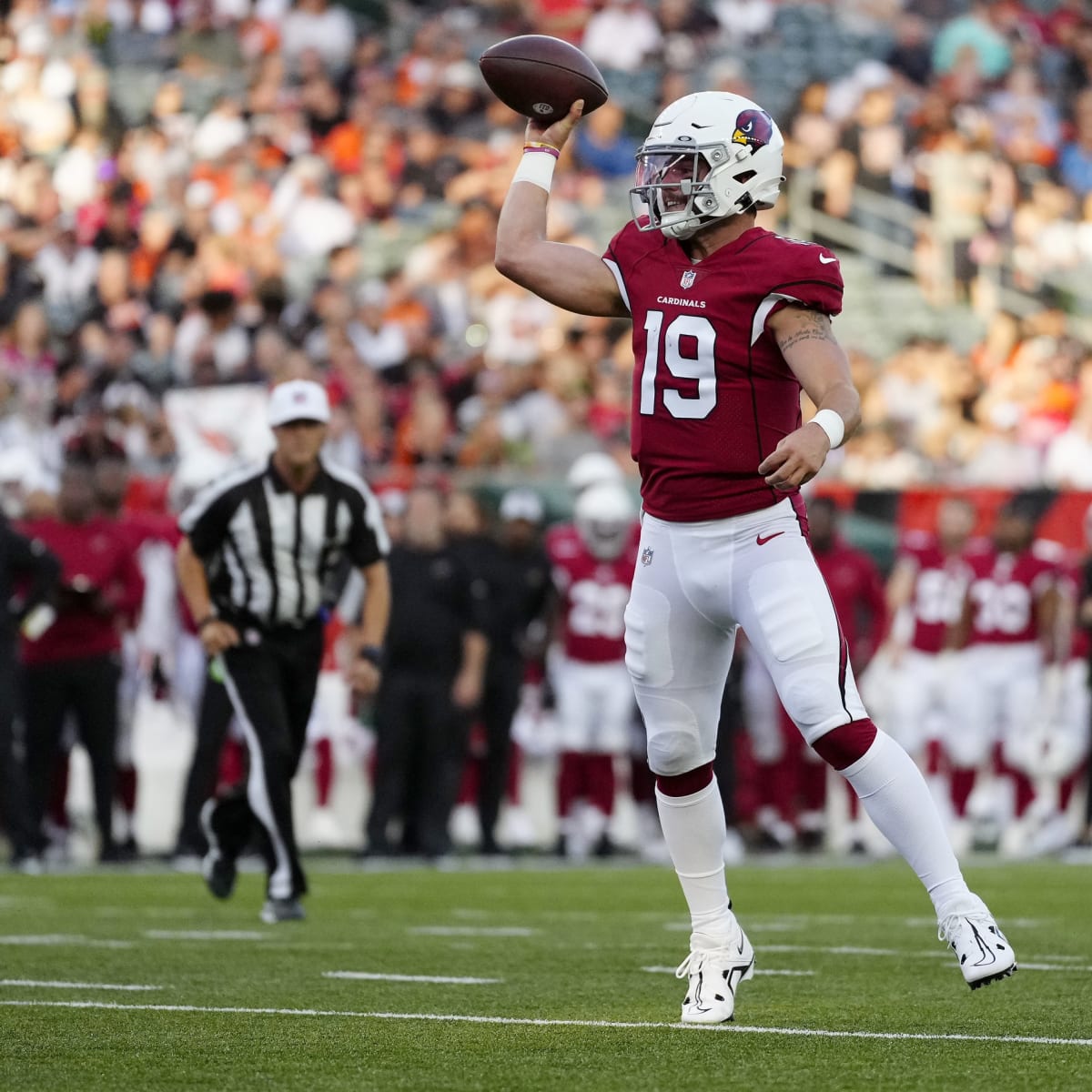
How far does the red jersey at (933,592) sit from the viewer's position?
42.6ft

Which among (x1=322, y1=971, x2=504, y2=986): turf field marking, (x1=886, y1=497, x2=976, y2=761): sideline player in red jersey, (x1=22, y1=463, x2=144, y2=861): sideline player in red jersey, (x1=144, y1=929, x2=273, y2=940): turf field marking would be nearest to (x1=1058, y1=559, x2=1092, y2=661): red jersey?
(x1=886, y1=497, x2=976, y2=761): sideline player in red jersey

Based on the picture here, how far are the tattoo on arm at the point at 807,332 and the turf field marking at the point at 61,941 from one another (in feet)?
9.79

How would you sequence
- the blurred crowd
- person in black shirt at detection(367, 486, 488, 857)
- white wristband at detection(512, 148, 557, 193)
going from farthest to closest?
the blurred crowd, person in black shirt at detection(367, 486, 488, 857), white wristband at detection(512, 148, 557, 193)

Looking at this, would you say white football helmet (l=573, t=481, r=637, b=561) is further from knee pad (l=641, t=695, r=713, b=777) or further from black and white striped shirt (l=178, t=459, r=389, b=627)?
knee pad (l=641, t=695, r=713, b=777)

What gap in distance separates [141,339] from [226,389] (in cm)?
176

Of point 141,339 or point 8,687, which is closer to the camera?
point 8,687

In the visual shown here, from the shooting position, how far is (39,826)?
36.5 ft

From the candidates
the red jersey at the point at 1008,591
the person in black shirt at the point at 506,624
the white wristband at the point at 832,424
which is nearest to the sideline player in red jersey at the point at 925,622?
the red jersey at the point at 1008,591

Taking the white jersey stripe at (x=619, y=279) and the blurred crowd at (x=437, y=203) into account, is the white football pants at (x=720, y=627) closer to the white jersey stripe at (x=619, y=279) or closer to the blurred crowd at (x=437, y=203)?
the white jersey stripe at (x=619, y=279)

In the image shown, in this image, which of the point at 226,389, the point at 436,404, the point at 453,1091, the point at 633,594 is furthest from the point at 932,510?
the point at 453,1091

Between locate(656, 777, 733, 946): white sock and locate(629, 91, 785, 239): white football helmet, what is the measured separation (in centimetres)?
121

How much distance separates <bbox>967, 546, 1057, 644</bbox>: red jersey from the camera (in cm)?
1280

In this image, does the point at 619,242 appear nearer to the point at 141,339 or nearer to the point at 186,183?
the point at 141,339

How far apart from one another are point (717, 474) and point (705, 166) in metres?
0.66
